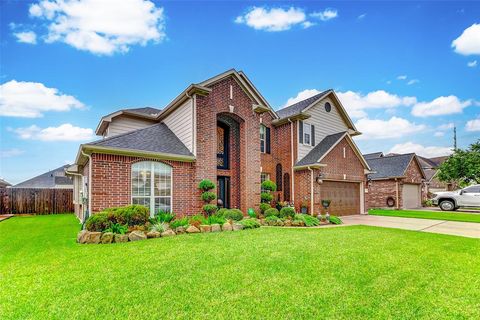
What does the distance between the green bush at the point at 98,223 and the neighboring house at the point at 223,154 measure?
1257 millimetres

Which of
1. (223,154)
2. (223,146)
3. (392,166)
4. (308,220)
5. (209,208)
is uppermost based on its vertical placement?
(223,146)

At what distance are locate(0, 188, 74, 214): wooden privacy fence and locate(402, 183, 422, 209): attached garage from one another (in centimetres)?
2631

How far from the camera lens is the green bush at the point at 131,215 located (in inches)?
314

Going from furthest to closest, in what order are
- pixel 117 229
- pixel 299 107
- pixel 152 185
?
pixel 299 107, pixel 152 185, pixel 117 229

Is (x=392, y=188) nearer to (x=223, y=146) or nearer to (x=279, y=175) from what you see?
(x=279, y=175)

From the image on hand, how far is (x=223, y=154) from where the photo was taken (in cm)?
1334

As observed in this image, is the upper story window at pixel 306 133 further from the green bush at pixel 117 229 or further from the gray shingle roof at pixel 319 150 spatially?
the green bush at pixel 117 229

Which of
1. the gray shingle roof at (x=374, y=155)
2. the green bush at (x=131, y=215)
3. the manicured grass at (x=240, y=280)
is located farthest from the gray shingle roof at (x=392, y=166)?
the green bush at (x=131, y=215)

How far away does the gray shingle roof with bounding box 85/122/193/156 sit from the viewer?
9.45 m

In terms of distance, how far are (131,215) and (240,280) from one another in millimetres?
5304

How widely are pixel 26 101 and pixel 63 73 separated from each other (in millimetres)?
2148

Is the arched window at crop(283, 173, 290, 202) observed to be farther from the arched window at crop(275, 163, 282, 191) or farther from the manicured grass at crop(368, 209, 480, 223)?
the manicured grass at crop(368, 209, 480, 223)

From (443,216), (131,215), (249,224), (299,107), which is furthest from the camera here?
(299,107)

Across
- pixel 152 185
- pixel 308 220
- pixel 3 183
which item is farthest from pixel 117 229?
pixel 3 183
